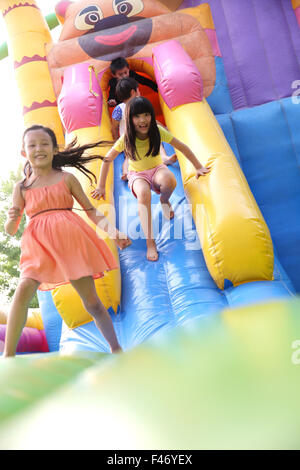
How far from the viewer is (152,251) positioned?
190 centimetres

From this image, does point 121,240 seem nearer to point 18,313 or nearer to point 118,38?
point 18,313

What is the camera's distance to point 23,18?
10.4 ft

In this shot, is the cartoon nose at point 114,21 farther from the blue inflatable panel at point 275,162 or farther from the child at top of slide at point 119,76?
the blue inflatable panel at point 275,162

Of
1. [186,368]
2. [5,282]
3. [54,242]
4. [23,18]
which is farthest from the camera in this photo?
[5,282]

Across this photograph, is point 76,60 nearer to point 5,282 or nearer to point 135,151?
point 135,151

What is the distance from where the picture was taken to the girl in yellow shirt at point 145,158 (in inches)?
73.5

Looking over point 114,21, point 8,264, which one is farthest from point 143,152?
point 8,264

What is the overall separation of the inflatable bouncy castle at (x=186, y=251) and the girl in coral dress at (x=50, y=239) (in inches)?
9.7

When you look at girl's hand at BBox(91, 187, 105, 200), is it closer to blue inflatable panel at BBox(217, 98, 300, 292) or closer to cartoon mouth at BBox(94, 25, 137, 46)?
blue inflatable panel at BBox(217, 98, 300, 292)

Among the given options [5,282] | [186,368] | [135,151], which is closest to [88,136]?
[135,151]

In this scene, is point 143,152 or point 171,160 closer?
point 143,152

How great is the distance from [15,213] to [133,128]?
2.63ft

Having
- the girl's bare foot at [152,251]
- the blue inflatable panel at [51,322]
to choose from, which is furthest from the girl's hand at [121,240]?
the blue inflatable panel at [51,322]

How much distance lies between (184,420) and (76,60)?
10.0 feet
